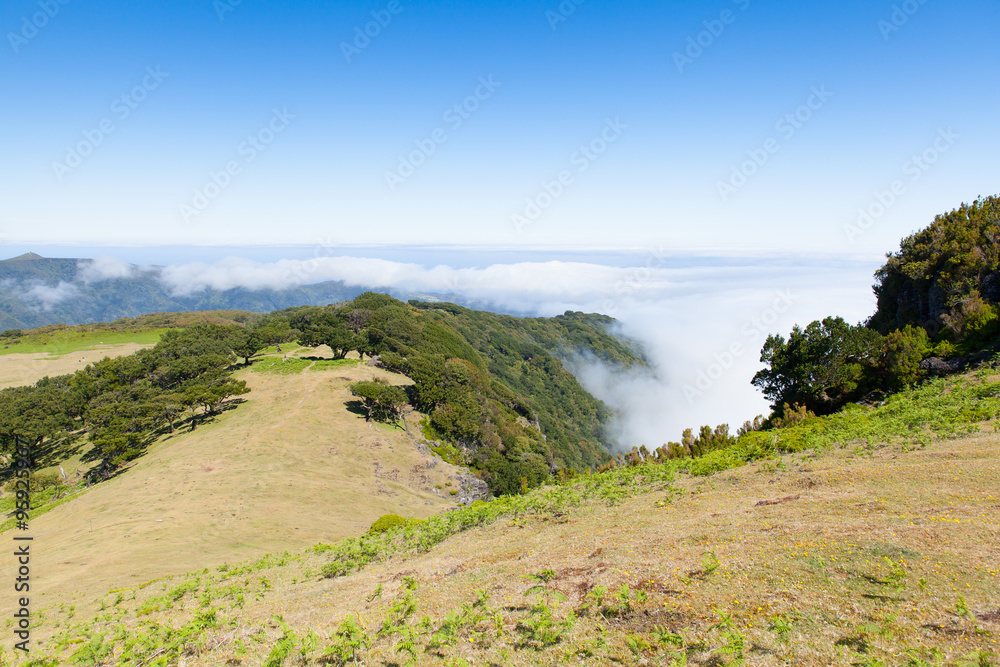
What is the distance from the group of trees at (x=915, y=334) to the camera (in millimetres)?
29859

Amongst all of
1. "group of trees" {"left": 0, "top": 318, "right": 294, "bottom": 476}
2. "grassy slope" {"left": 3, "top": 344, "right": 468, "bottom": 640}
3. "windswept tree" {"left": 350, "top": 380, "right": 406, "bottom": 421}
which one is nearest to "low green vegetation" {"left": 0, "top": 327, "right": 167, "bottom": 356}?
"group of trees" {"left": 0, "top": 318, "right": 294, "bottom": 476}

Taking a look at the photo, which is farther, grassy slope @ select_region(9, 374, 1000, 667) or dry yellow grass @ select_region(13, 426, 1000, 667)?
grassy slope @ select_region(9, 374, 1000, 667)

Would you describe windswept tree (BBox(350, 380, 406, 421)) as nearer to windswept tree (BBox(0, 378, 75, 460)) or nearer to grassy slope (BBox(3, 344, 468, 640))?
grassy slope (BBox(3, 344, 468, 640))

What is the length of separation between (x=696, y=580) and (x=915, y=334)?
3466cm

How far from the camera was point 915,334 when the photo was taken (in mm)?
31594

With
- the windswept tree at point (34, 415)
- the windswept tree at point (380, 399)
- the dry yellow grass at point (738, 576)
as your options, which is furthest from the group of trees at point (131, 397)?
the dry yellow grass at point (738, 576)

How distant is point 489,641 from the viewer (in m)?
8.68

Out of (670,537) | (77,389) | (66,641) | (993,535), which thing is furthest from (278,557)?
(77,389)

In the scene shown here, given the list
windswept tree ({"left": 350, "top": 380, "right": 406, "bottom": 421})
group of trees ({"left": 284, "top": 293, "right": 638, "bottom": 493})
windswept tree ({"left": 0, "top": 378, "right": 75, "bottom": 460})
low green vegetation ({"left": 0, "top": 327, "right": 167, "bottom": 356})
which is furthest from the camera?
low green vegetation ({"left": 0, "top": 327, "right": 167, "bottom": 356})

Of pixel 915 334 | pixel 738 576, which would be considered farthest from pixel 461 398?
pixel 738 576

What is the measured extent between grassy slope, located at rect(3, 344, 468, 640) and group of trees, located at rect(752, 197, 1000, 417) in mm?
31351

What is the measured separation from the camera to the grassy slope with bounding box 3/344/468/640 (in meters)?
21.3

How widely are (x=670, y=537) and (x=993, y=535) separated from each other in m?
6.63

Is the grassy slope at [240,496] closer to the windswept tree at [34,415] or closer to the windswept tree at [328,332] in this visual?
the windswept tree at [34,415]
